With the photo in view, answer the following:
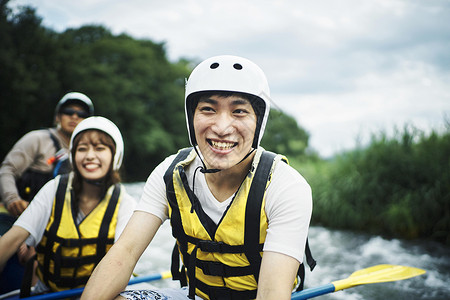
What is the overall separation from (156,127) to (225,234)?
23672 millimetres

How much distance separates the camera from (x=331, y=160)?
8.88 meters

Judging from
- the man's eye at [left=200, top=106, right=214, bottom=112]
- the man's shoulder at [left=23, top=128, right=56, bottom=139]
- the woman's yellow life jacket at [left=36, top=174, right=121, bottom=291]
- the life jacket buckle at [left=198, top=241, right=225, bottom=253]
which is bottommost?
the woman's yellow life jacket at [left=36, top=174, right=121, bottom=291]

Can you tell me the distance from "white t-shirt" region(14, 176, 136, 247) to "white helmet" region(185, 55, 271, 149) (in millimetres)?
1117

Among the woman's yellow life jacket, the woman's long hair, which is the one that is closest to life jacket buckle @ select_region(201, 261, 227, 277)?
the woman's yellow life jacket

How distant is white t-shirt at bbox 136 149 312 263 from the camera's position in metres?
1.55

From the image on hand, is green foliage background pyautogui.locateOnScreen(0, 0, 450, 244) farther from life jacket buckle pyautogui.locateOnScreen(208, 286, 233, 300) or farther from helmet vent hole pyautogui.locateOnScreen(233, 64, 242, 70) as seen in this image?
life jacket buckle pyautogui.locateOnScreen(208, 286, 233, 300)

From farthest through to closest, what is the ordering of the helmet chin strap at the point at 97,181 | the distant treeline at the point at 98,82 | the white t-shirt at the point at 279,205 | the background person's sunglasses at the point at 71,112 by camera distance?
the distant treeline at the point at 98,82, the background person's sunglasses at the point at 71,112, the helmet chin strap at the point at 97,181, the white t-shirt at the point at 279,205

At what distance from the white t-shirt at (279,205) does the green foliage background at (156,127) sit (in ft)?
1.40

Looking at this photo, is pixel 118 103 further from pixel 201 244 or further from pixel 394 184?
pixel 201 244

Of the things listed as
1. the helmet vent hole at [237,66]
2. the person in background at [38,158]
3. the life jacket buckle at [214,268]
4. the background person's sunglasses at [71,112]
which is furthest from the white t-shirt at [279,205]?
the background person's sunglasses at [71,112]

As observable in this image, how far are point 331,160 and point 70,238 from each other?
293 inches

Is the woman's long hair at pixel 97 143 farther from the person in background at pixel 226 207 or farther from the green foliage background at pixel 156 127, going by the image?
the person in background at pixel 226 207

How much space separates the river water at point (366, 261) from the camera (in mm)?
4688

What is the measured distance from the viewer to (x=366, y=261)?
230 inches
